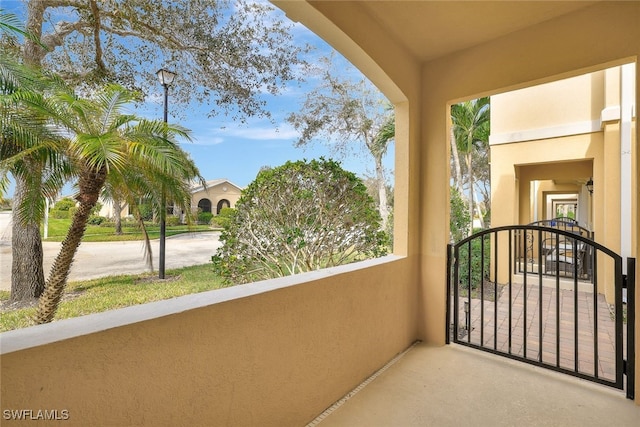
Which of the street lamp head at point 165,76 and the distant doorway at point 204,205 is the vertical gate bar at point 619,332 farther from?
the street lamp head at point 165,76

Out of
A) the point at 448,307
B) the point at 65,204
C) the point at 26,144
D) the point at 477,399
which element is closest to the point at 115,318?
the point at 477,399

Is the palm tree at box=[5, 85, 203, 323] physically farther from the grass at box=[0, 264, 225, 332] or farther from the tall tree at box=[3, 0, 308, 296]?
the grass at box=[0, 264, 225, 332]

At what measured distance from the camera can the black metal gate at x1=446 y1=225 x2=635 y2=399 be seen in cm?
213

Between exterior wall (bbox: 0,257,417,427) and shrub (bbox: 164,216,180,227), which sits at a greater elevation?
shrub (bbox: 164,216,180,227)

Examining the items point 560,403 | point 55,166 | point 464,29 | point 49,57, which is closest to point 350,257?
point 560,403

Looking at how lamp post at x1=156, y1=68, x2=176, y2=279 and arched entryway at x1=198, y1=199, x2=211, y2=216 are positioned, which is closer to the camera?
lamp post at x1=156, y1=68, x2=176, y2=279

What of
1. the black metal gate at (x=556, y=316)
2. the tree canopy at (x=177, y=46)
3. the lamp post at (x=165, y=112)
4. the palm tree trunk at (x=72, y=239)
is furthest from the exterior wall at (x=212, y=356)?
the tree canopy at (x=177, y=46)

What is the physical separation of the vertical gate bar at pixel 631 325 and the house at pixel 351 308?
0.21 ft

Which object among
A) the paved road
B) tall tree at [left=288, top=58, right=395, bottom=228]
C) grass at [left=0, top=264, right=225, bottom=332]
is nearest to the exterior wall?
grass at [left=0, top=264, right=225, bottom=332]

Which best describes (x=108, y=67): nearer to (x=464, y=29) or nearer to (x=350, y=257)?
(x=350, y=257)

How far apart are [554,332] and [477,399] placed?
1.99 m

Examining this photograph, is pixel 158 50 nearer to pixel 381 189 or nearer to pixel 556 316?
pixel 556 316

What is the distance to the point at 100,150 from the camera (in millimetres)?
3021

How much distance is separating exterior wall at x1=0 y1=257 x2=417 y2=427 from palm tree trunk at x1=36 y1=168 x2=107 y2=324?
9.99ft
